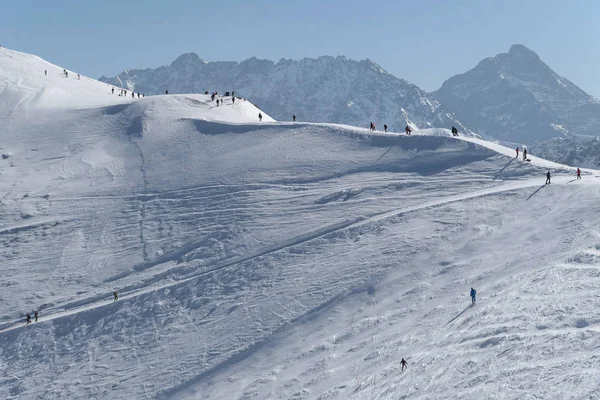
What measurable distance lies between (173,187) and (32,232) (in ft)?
42.0

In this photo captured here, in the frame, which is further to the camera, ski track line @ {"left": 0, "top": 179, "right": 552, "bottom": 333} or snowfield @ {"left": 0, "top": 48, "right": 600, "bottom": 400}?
ski track line @ {"left": 0, "top": 179, "right": 552, "bottom": 333}

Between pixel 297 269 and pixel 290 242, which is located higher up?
pixel 290 242

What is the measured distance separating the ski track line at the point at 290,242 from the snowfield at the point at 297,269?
19 cm

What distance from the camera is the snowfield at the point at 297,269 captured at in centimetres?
3294

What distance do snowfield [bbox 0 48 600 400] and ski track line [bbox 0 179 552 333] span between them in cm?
19

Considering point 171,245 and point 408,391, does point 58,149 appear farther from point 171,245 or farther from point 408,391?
point 408,391

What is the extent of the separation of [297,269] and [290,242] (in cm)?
390

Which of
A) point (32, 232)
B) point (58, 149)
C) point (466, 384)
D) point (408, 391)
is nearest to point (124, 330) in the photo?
point (32, 232)

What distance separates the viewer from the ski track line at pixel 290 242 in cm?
4666

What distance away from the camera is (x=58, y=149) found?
239ft

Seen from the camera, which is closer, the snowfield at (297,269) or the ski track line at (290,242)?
the snowfield at (297,269)

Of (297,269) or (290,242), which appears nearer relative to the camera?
(297,269)

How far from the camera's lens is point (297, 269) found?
150 feet

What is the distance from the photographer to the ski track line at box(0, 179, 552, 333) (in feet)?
153
